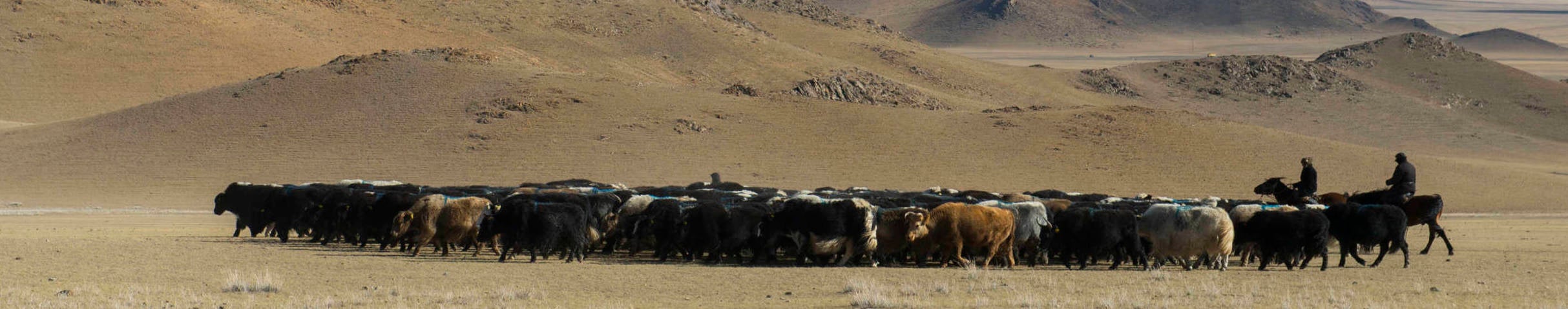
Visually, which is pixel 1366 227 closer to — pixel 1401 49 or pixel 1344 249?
pixel 1344 249

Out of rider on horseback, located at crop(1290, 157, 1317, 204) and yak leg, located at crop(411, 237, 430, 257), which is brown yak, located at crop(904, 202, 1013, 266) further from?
yak leg, located at crop(411, 237, 430, 257)

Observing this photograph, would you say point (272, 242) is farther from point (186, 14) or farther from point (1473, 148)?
point (1473, 148)

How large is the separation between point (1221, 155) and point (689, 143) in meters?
18.2

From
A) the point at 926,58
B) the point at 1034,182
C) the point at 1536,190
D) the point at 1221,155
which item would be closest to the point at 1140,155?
the point at 1221,155

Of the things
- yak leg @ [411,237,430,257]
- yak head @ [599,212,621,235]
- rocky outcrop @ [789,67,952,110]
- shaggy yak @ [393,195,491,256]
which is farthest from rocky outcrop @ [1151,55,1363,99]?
yak leg @ [411,237,430,257]

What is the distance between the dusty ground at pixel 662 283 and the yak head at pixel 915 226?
464 mm

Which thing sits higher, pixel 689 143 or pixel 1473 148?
pixel 689 143

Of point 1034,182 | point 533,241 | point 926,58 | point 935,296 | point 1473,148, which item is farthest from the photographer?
point 926,58

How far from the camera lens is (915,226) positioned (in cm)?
2002

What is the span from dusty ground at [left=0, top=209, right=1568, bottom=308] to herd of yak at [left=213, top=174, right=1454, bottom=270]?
47cm

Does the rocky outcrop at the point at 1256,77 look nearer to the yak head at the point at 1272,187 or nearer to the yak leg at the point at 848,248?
the yak head at the point at 1272,187

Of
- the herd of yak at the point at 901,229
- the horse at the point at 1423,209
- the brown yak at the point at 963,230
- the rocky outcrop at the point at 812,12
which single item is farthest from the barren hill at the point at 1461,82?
the brown yak at the point at 963,230

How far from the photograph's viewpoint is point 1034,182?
48906 millimetres

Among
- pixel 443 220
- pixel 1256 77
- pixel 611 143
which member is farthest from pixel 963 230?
pixel 1256 77
